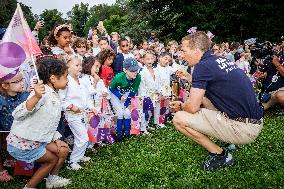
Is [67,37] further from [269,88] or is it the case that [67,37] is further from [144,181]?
[269,88]

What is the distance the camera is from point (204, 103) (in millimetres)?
5902

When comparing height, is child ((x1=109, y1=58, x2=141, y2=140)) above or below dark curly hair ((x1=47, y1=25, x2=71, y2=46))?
below

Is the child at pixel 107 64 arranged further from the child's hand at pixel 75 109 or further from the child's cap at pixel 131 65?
the child's hand at pixel 75 109

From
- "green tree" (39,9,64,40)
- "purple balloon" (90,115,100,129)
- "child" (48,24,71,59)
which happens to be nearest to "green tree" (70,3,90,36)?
"green tree" (39,9,64,40)

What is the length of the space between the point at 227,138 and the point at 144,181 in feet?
4.18

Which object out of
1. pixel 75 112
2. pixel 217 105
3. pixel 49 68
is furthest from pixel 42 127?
pixel 217 105

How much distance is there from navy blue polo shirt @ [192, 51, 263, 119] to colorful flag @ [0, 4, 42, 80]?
2118mm

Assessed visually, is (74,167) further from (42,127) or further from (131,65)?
(131,65)

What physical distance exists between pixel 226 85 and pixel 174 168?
140 centimetres

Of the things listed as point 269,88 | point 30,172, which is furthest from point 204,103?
point 269,88

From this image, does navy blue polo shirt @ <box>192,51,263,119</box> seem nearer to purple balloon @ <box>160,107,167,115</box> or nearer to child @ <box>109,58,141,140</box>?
child @ <box>109,58,141,140</box>

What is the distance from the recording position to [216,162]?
17.9 ft

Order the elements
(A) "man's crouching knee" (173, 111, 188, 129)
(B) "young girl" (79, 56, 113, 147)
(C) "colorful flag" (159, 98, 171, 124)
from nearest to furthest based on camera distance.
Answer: (A) "man's crouching knee" (173, 111, 188, 129) < (B) "young girl" (79, 56, 113, 147) < (C) "colorful flag" (159, 98, 171, 124)

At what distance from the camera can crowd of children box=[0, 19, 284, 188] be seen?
4926 mm
